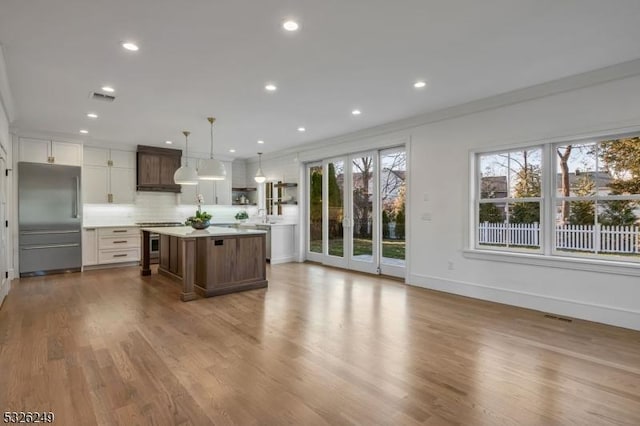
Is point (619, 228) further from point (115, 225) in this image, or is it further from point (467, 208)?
point (115, 225)

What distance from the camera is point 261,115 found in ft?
16.9

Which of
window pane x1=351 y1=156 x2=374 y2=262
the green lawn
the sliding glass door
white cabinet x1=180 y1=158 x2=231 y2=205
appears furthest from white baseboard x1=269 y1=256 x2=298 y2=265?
white cabinet x1=180 y1=158 x2=231 y2=205

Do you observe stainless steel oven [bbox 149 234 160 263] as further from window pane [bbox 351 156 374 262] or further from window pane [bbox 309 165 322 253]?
window pane [bbox 351 156 374 262]

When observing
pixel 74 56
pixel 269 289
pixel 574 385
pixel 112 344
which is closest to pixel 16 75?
pixel 74 56

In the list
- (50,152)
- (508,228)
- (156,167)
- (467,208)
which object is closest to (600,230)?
(508,228)

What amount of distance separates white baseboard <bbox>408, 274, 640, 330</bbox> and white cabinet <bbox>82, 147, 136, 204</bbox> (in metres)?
6.30

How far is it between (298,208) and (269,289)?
9.87ft

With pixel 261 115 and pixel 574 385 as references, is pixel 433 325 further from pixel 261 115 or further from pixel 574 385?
pixel 261 115

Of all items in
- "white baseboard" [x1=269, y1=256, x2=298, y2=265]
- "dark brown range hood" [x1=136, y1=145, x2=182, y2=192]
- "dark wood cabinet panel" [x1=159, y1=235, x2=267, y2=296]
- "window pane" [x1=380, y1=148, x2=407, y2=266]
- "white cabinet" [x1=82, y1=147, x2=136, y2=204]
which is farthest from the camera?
"white baseboard" [x1=269, y1=256, x2=298, y2=265]

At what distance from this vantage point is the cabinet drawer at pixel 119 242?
677 centimetres

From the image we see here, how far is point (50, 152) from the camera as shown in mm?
6258

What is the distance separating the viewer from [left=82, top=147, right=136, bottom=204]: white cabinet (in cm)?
691

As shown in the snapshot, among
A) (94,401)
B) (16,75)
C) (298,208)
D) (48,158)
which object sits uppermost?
(16,75)

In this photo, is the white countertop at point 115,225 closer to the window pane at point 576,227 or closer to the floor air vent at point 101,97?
the floor air vent at point 101,97
